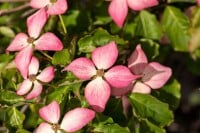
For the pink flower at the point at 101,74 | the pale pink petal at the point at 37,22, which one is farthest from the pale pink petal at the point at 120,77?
the pale pink petal at the point at 37,22

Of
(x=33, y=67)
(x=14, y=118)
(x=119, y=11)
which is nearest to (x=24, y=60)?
(x=33, y=67)

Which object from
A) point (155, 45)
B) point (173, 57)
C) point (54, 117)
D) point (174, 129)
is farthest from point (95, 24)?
point (174, 129)

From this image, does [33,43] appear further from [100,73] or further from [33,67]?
[100,73]

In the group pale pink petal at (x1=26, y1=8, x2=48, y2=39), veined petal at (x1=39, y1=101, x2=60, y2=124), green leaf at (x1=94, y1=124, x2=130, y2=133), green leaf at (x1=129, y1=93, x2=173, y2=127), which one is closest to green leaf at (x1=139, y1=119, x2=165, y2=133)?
green leaf at (x1=129, y1=93, x2=173, y2=127)

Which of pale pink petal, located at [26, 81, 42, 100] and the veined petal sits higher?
pale pink petal, located at [26, 81, 42, 100]

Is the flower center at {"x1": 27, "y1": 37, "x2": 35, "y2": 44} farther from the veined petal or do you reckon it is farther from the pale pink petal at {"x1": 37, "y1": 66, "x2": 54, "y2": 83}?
the veined petal

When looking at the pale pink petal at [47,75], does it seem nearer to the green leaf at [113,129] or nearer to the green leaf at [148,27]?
the green leaf at [113,129]

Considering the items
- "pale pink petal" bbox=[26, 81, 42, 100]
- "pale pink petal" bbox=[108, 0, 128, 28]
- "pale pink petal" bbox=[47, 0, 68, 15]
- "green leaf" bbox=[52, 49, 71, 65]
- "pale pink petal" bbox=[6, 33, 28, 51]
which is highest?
"pale pink petal" bbox=[47, 0, 68, 15]

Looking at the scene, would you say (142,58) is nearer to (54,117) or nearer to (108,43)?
(108,43)
